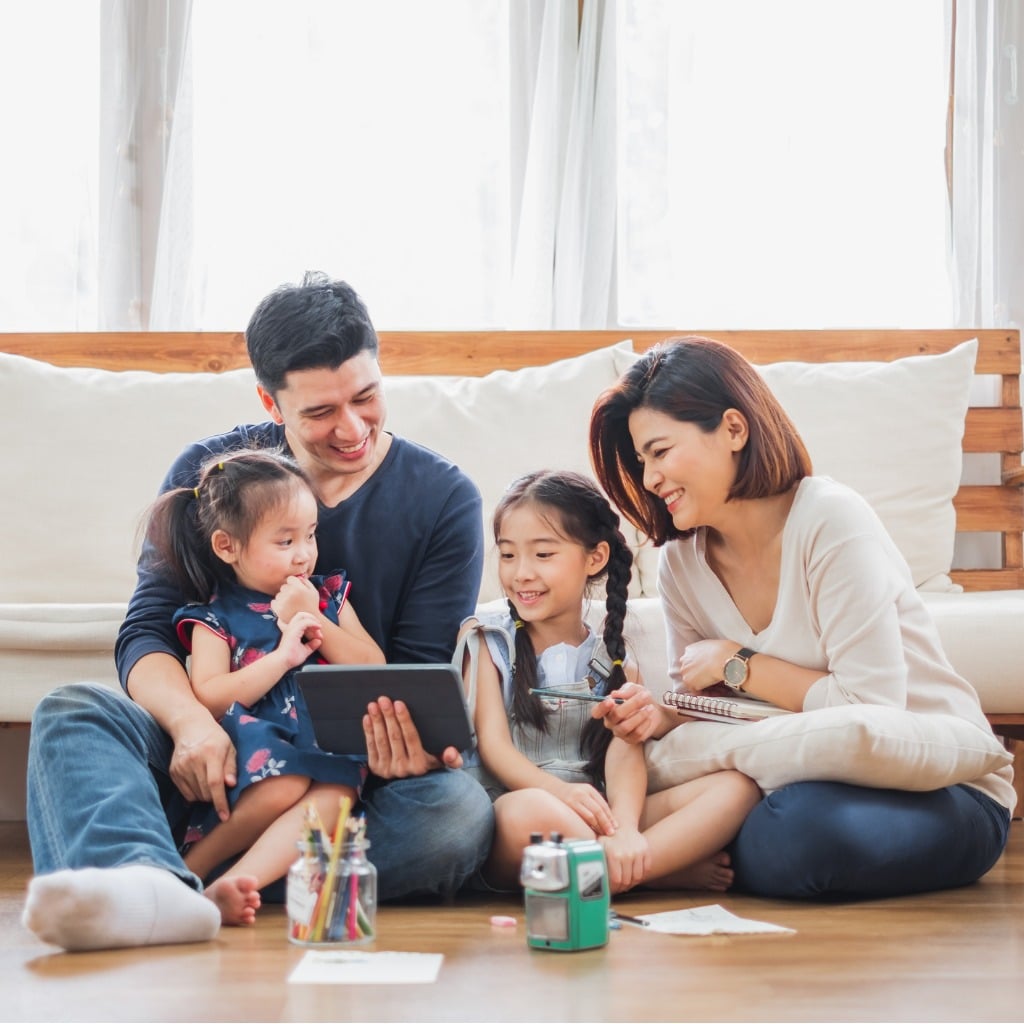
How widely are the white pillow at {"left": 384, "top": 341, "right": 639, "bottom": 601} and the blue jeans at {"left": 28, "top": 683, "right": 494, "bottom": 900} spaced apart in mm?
876

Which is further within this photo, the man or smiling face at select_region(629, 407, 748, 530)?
smiling face at select_region(629, 407, 748, 530)

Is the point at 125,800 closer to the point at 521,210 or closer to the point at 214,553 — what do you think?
the point at 214,553

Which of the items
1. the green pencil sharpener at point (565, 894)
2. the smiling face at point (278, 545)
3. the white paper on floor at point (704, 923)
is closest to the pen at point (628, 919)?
the white paper on floor at point (704, 923)

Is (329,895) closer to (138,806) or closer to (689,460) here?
(138,806)

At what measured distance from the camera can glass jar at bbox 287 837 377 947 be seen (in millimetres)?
1293

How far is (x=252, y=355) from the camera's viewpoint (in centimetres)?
170

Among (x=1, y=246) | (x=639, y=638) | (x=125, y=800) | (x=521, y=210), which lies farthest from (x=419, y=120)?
(x=125, y=800)

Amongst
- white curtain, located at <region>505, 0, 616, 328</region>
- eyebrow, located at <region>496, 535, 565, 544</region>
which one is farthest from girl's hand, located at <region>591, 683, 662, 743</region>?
white curtain, located at <region>505, 0, 616, 328</region>

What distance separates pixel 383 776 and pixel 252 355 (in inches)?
22.5

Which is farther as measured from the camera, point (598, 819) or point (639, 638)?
point (639, 638)

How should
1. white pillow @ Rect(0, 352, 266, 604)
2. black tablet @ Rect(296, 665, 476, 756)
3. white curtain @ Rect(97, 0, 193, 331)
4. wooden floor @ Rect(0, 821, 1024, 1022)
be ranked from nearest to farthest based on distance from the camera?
wooden floor @ Rect(0, 821, 1024, 1022) → black tablet @ Rect(296, 665, 476, 756) → white pillow @ Rect(0, 352, 266, 604) → white curtain @ Rect(97, 0, 193, 331)

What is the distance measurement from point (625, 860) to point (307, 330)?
2.47 feet

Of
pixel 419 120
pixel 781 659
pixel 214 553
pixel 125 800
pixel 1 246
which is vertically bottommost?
pixel 125 800

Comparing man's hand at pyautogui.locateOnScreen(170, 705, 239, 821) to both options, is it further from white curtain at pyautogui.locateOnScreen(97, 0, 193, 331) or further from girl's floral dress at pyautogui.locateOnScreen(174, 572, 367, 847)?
white curtain at pyautogui.locateOnScreen(97, 0, 193, 331)
